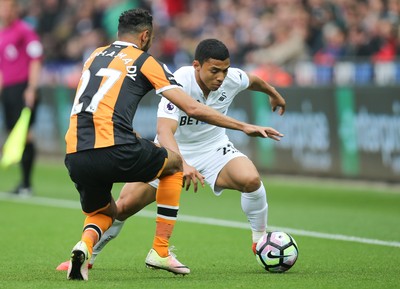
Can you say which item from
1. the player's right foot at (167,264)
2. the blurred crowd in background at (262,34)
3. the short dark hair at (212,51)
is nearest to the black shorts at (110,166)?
the player's right foot at (167,264)

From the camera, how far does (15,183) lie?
57.1 feet

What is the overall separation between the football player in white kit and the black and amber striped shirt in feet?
2.01

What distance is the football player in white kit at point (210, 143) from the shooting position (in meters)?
8.19

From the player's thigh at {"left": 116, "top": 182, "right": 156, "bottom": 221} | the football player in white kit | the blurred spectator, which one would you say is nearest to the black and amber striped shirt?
the football player in white kit

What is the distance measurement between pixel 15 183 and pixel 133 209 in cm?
937

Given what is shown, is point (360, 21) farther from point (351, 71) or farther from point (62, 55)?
point (62, 55)

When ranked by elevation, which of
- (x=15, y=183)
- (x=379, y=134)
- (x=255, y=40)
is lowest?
(x=15, y=183)

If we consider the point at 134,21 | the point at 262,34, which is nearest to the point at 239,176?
the point at 134,21

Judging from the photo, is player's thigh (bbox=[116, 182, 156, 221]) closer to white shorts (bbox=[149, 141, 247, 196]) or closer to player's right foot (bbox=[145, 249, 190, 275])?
white shorts (bbox=[149, 141, 247, 196])

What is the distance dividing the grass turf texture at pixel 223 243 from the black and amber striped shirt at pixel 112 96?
1056 millimetres

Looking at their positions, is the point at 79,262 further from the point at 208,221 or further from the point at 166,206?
the point at 208,221

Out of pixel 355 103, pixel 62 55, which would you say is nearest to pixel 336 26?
pixel 355 103

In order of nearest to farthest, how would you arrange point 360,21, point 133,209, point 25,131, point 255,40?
point 133,209, point 25,131, point 360,21, point 255,40

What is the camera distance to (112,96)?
743 centimetres
